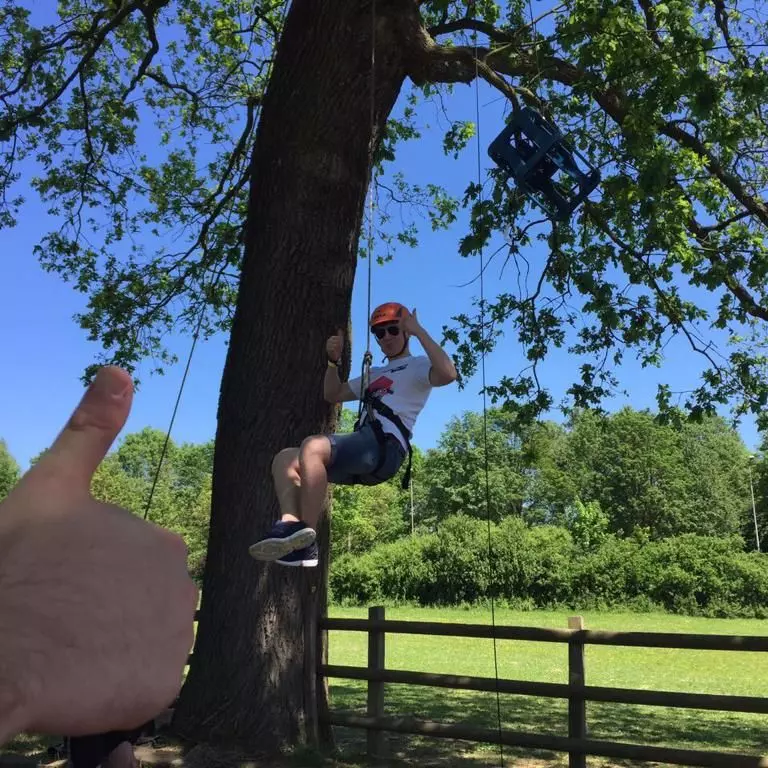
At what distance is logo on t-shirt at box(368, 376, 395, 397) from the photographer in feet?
12.4

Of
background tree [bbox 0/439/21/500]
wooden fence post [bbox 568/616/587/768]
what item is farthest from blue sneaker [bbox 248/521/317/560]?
background tree [bbox 0/439/21/500]

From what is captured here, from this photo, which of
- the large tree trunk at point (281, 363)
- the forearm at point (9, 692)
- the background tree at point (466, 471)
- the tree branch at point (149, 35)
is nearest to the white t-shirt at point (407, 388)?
the large tree trunk at point (281, 363)

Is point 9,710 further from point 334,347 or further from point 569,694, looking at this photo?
point 569,694

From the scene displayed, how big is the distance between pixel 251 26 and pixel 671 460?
52028mm

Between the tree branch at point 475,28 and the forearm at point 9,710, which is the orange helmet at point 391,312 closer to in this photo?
the forearm at point 9,710

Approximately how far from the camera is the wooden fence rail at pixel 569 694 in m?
5.84

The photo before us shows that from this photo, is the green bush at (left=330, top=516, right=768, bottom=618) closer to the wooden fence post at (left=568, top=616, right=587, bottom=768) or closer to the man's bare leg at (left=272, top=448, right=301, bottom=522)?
the wooden fence post at (left=568, top=616, right=587, bottom=768)

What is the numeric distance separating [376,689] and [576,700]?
1.79 m

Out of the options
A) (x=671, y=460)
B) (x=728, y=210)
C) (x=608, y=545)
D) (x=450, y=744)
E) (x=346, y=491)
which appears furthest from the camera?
(x=671, y=460)

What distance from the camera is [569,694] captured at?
20.9 feet

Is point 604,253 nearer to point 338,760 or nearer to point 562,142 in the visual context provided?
point 562,142

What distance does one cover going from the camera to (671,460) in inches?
2254

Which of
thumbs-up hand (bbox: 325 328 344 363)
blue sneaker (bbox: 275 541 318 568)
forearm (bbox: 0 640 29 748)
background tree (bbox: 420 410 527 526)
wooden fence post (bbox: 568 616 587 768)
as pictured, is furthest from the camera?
background tree (bbox: 420 410 527 526)

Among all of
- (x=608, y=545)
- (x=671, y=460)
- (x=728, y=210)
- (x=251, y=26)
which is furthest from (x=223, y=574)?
(x=671, y=460)
